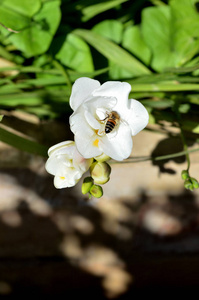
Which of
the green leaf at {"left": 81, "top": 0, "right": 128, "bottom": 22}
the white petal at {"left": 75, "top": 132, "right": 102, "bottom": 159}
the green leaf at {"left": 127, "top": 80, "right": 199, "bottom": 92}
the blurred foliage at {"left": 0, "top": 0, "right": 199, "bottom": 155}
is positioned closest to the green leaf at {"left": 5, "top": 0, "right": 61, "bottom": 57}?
the blurred foliage at {"left": 0, "top": 0, "right": 199, "bottom": 155}

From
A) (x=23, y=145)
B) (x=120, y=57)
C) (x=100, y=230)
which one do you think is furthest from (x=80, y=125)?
(x=100, y=230)

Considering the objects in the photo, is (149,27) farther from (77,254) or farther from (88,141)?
(77,254)

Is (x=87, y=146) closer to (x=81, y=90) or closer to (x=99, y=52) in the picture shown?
(x=81, y=90)

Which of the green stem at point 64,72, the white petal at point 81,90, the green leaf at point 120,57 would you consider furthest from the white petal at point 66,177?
the green leaf at point 120,57

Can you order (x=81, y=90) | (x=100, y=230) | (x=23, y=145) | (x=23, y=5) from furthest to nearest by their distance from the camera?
(x=100, y=230)
(x=23, y=5)
(x=23, y=145)
(x=81, y=90)

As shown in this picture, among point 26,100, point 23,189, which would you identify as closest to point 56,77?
point 26,100

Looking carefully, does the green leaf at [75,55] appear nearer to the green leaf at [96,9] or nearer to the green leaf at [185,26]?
the green leaf at [96,9]

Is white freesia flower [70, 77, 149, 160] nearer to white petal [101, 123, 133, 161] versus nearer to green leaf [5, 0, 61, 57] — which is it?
white petal [101, 123, 133, 161]

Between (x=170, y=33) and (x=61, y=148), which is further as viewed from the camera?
(x=170, y=33)
